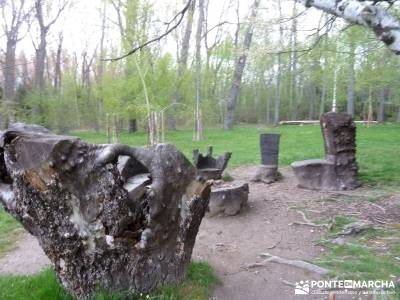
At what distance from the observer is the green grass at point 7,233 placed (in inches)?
220

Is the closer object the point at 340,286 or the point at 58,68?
the point at 340,286

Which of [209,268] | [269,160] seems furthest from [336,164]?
[209,268]

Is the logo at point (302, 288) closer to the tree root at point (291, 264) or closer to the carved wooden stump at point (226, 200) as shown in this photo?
the tree root at point (291, 264)

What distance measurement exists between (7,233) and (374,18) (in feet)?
18.6

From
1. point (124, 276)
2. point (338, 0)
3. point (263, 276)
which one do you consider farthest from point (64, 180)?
point (338, 0)

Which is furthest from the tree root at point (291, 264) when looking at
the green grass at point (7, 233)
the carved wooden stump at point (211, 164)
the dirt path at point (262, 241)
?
the carved wooden stump at point (211, 164)

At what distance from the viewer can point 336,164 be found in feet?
25.9

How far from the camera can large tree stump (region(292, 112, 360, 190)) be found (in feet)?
26.0

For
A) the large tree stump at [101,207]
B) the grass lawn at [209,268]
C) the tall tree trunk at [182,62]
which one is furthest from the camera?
the tall tree trunk at [182,62]

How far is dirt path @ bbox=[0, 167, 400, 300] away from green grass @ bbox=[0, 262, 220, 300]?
177 millimetres

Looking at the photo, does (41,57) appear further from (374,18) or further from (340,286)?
(340,286)

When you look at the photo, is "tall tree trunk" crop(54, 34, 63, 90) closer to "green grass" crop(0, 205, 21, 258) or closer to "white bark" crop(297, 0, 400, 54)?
"green grass" crop(0, 205, 21, 258)

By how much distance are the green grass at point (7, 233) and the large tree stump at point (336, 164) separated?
512cm

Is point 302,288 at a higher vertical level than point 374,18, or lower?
lower
